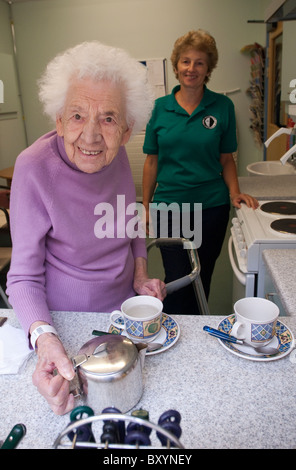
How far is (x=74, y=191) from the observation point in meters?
1.08

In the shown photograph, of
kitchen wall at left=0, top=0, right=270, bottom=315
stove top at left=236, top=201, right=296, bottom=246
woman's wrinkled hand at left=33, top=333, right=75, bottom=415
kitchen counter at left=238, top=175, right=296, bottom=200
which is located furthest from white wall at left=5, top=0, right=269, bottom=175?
woman's wrinkled hand at left=33, top=333, right=75, bottom=415

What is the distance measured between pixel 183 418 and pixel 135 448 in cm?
31

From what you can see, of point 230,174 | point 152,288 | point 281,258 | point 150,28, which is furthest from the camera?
point 150,28

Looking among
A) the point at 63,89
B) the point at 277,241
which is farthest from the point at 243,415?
the point at 277,241

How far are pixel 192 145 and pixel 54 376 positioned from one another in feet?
4.97

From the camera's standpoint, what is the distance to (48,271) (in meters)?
1.09

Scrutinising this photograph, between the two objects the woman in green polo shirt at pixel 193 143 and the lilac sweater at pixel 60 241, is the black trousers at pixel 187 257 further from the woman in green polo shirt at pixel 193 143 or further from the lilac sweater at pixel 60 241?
the lilac sweater at pixel 60 241

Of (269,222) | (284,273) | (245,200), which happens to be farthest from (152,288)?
(245,200)

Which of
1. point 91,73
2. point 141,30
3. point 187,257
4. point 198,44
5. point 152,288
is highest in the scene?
point 141,30

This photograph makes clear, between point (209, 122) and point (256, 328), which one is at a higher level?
point (209, 122)

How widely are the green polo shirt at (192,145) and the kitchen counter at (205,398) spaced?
1228 mm

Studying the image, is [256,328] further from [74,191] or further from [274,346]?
[74,191]

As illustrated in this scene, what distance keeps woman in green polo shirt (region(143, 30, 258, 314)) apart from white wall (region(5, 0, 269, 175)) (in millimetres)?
2946

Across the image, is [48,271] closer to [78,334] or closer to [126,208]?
[78,334]
